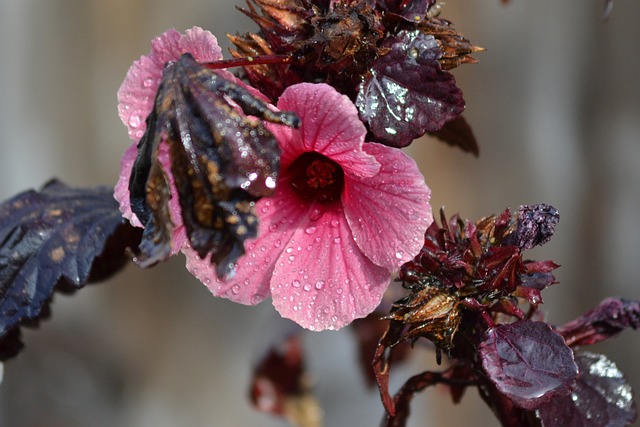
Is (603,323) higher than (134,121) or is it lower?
lower

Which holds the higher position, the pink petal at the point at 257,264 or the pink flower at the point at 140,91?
the pink flower at the point at 140,91

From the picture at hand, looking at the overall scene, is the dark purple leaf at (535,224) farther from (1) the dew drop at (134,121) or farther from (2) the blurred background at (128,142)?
(2) the blurred background at (128,142)

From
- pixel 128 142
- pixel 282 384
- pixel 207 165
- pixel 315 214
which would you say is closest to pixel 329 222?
pixel 315 214

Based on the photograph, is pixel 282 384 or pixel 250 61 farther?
Result: pixel 282 384

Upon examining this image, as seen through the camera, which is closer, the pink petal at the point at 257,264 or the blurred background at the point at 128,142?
the pink petal at the point at 257,264

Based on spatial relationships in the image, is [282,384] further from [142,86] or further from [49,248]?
[142,86]

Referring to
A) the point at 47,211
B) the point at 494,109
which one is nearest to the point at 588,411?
the point at 47,211

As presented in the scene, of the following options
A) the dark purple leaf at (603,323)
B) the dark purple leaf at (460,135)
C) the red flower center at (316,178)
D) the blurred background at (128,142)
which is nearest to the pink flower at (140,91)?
the red flower center at (316,178)

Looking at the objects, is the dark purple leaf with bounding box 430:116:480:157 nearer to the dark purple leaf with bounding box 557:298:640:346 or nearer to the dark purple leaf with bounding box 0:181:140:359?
the dark purple leaf with bounding box 557:298:640:346
